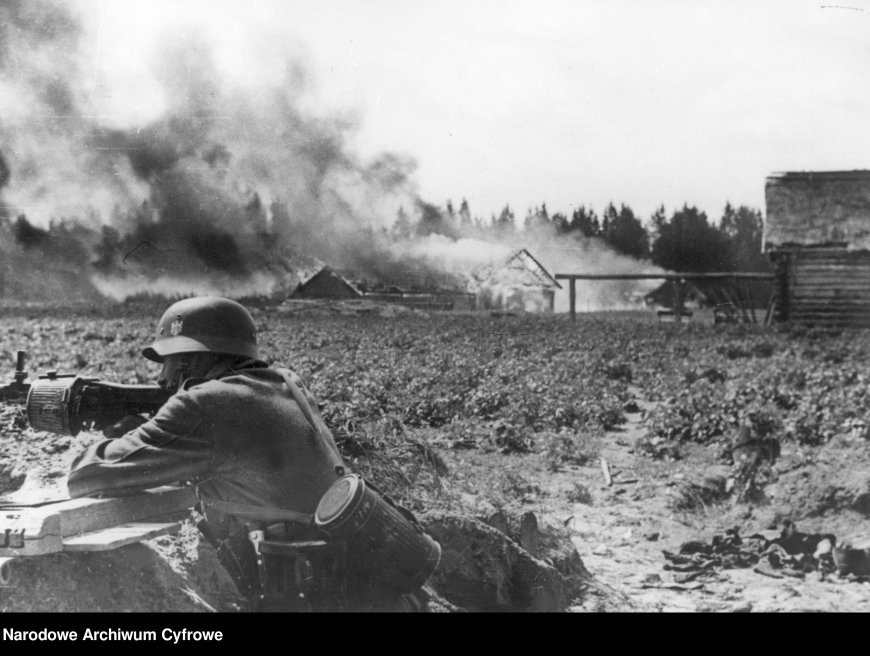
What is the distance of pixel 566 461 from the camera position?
7.76 m

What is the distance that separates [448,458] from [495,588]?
286cm

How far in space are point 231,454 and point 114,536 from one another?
501mm

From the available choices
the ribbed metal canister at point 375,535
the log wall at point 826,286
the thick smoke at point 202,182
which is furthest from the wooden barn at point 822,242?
the ribbed metal canister at point 375,535

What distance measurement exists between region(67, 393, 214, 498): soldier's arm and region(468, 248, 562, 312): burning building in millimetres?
8716

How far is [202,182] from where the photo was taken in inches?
413

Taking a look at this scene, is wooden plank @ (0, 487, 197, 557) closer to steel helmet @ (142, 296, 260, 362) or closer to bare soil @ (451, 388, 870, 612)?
steel helmet @ (142, 296, 260, 362)

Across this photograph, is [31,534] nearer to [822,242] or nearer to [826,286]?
[822,242]

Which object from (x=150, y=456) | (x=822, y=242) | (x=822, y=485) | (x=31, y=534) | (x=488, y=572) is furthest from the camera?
(x=822, y=242)

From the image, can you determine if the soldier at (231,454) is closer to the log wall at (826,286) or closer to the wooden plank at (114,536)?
the wooden plank at (114,536)

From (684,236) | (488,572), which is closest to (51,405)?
(488,572)

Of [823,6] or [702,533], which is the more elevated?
[823,6]

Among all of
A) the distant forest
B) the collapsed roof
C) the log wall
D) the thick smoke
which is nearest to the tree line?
the collapsed roof

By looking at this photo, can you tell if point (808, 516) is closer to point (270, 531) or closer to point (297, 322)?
point (270, 531)

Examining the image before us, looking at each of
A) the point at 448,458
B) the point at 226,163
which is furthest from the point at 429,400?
the point at 226,163
